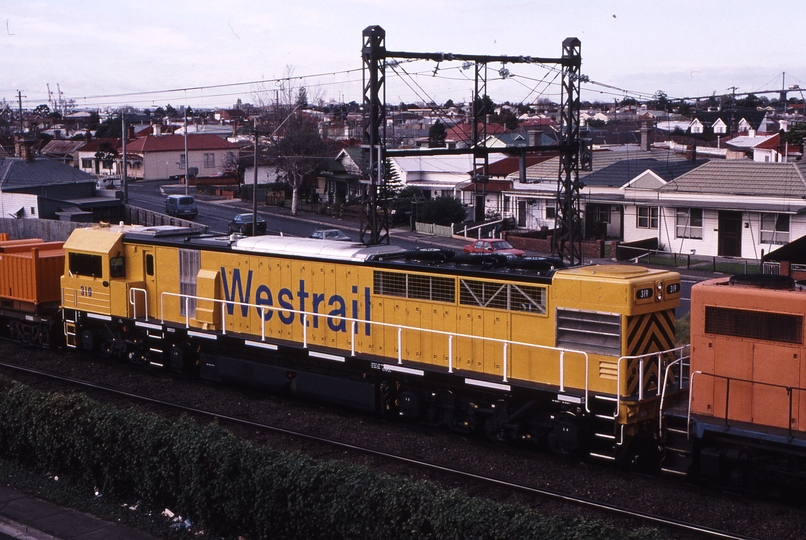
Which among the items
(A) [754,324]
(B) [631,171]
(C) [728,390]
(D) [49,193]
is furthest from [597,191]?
(C) [728,390]

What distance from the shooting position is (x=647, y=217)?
47062 millimetres

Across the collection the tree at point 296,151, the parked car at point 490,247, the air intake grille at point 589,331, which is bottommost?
the parked car at point 490,247

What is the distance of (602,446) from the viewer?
13.5 m

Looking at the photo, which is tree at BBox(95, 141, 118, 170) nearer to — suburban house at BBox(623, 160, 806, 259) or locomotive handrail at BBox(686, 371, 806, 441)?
suburban house at BBox(623, 160, 806, 259)

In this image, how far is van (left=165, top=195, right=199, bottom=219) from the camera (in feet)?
205

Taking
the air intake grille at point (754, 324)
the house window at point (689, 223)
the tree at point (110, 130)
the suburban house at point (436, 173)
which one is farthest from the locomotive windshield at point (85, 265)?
the tree at point (110, 130)

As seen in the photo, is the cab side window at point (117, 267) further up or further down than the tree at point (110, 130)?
further down

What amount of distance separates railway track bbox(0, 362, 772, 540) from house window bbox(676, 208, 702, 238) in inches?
1344

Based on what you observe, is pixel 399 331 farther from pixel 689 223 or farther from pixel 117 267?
pixel 689 223

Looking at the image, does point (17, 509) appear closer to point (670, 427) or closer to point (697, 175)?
point (670, 427)

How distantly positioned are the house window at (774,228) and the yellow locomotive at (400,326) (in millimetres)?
30539

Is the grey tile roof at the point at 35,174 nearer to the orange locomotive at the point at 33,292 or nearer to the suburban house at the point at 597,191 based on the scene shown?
the suburban house at the point at 597,191

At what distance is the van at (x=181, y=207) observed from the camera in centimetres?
6241

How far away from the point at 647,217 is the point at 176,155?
223 ft
